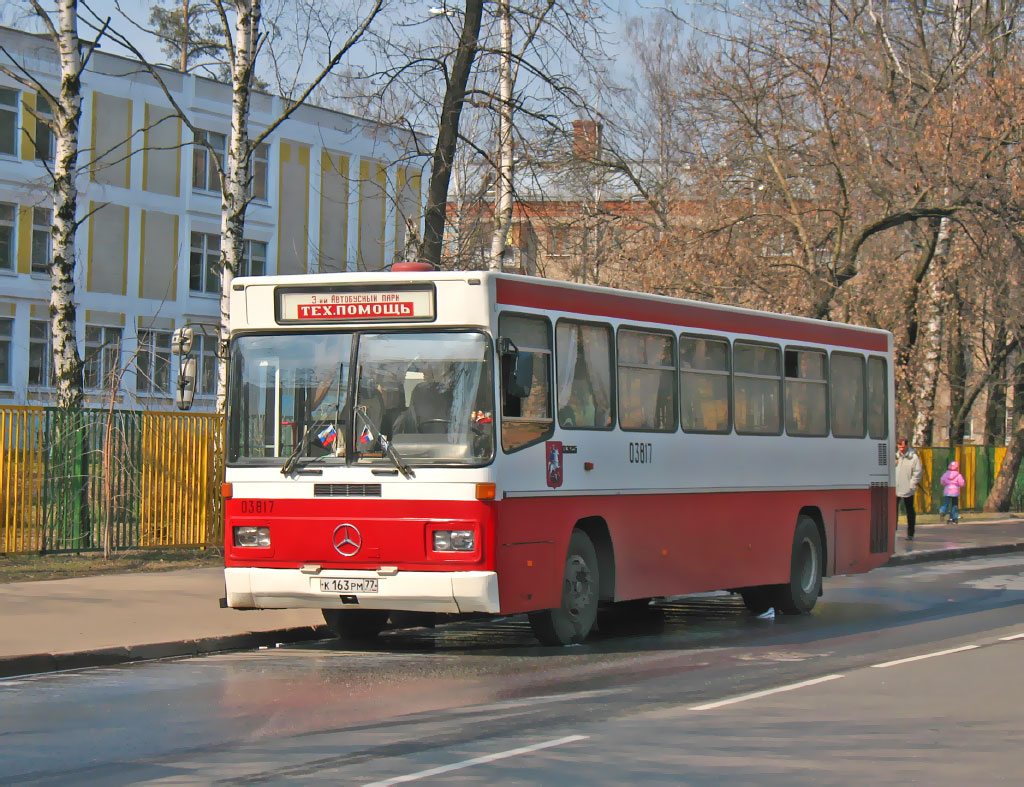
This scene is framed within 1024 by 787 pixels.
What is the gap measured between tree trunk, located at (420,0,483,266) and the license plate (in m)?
10.1

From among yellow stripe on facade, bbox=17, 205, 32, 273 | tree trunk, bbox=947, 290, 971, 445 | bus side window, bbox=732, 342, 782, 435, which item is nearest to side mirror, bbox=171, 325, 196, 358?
bus side window, bbox=732, 342, 782, 435

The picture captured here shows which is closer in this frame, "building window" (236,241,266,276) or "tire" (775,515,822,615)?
"tire" (775,515,822,615)

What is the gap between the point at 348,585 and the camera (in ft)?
38.1

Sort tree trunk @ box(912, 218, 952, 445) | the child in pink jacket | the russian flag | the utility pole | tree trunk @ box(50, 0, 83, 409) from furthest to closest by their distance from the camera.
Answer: tree trunk @ box(912, 218, 952, 445), the child in pink jacket, the utility pole, tree trunk @ box(50, 0, 83, 409), the russian flag

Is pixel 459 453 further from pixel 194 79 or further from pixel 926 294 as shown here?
pixel 194 79

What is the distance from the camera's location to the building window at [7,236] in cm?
4122

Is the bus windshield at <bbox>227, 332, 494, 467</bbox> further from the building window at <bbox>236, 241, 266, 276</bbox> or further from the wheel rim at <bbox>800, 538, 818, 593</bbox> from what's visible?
the building window at <bbox>236, 241, 266, 276</bbox>

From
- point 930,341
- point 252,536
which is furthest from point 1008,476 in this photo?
point 252,536

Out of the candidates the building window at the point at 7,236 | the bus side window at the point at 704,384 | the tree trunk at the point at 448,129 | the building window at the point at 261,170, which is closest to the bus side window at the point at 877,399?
the bus side window at the point at 704,384

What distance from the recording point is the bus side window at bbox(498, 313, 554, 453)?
1151 centimetres

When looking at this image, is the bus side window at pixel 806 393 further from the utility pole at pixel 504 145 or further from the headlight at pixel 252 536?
the headlight at pixel 252 536

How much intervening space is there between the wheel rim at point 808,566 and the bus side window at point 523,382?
5275 millimetres

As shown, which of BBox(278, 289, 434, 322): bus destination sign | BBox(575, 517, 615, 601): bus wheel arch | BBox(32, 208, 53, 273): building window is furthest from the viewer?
BBox(32, 208, 53, 273): building window

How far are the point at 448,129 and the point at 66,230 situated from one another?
18.6 ft
